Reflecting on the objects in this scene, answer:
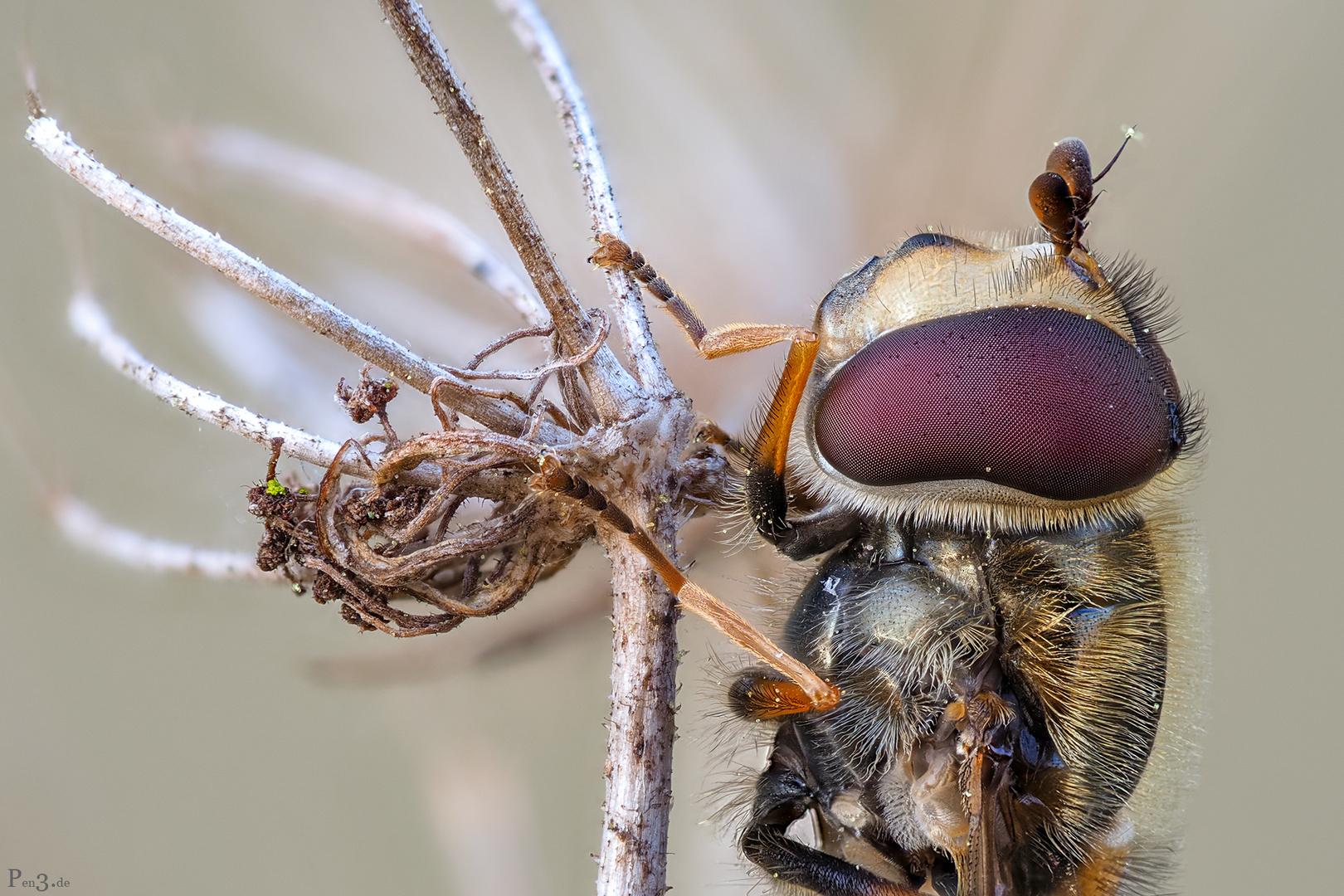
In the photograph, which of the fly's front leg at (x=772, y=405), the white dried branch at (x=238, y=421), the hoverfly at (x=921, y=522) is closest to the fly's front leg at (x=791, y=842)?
the hoverfly at (x=921, y=522)

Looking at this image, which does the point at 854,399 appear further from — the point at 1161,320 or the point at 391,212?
the point at 391,212

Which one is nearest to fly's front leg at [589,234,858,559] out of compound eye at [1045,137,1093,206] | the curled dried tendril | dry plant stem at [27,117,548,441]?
the curled dried tendril

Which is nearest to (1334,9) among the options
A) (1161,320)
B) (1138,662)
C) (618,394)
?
(1161,320)

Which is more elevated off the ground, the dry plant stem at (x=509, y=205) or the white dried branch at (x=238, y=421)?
the dry plant stem at (x=509, y=205)

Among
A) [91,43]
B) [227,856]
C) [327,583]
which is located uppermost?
[91,43]

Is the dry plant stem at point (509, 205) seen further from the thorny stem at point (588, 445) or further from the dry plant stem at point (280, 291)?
the dry plant stem at point (280, 291)

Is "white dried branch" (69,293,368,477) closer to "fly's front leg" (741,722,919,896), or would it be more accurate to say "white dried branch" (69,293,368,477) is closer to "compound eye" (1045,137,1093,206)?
"fly's front leg" (741,722,919,896)

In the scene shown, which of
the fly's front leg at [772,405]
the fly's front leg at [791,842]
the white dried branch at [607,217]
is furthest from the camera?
the white dried branch at [607,217]
